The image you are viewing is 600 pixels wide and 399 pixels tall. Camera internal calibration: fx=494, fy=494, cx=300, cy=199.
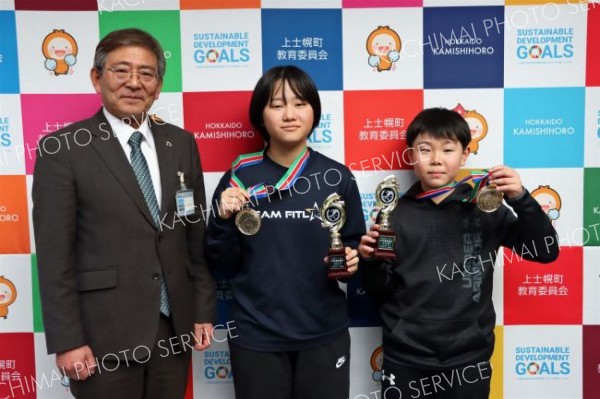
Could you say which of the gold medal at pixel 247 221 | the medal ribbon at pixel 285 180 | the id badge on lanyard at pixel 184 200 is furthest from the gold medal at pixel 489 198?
the id badge on lanyard at pixel 184 200

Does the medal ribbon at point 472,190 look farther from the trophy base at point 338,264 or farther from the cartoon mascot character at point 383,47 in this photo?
the cartoon mascot character at point 383,47

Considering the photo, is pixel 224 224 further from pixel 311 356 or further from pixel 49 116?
pixel 49 116

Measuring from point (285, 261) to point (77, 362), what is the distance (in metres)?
0.77

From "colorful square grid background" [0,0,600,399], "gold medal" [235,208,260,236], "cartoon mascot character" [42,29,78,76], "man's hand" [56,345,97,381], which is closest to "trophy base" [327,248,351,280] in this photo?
"gold medal" [235,208,260,236]

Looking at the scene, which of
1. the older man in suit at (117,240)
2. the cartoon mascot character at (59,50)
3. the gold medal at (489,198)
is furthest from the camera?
the cartoon mascot character at (59,50)

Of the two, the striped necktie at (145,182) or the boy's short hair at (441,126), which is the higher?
the boy's short hair at (441,126)

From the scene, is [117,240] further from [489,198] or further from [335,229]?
[489,198]

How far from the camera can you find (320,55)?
2.22 metres

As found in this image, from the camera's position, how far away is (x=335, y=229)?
5.87 feet

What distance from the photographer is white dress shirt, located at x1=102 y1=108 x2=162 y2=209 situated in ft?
5.61

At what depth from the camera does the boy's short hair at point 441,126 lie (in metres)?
1.91

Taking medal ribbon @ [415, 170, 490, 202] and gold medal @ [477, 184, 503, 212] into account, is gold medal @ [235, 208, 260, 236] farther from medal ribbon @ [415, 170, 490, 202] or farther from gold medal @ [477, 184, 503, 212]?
gold medal @ [477, 184, 503, 212]

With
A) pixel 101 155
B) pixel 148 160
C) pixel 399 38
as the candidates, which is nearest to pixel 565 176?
pixel 399 38

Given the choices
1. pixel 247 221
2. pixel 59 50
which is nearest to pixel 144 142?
pixel 247 221
